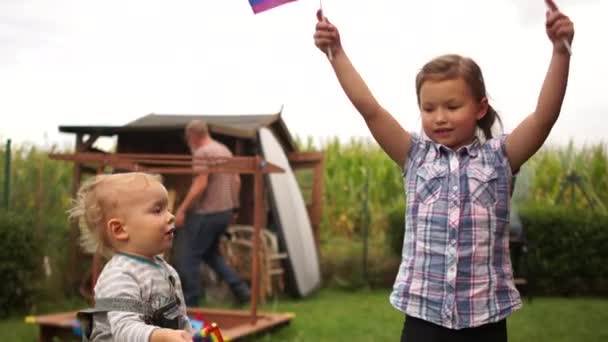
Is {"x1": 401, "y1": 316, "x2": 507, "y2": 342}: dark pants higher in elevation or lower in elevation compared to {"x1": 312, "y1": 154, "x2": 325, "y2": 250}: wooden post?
lower

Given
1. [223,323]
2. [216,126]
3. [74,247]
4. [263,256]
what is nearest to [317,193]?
[263,256]

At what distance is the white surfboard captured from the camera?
9547mm

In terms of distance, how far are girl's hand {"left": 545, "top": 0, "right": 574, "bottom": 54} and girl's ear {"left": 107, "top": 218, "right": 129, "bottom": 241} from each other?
4.47ft

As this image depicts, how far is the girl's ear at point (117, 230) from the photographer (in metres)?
2.67

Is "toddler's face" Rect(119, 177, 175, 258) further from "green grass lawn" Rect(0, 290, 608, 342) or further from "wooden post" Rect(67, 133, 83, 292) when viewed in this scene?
"wooden post" Rect(67, 133, 83, 292)

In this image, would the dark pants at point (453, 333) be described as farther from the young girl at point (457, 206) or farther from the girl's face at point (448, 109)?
the girl's face at point (448, 109)

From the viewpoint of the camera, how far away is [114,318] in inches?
100

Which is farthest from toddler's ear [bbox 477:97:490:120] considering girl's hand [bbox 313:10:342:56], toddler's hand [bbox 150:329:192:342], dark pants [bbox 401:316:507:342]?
toddler's hand [bbox 150:329:192:342]

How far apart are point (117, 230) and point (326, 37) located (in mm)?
878

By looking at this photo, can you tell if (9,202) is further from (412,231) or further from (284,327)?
(412,231)

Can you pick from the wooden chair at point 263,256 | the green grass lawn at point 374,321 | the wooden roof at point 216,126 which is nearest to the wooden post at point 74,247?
the wooden roof at point 216,126

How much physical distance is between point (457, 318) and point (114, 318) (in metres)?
1.00

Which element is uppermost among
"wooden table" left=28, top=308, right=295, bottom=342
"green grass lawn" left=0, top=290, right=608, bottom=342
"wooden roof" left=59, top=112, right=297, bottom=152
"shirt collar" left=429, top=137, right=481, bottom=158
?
"wooden roof" left=59, top=112, right=297, bottom=152

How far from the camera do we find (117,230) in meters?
2.68
